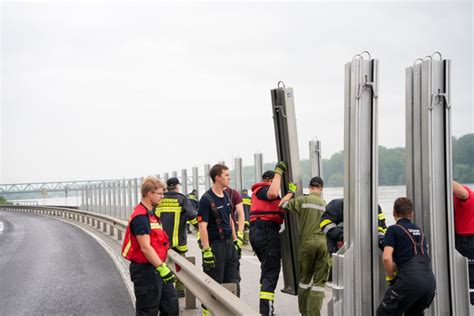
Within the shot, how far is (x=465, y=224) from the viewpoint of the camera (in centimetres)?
582

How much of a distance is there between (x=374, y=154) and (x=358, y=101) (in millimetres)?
508

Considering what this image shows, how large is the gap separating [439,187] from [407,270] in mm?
855

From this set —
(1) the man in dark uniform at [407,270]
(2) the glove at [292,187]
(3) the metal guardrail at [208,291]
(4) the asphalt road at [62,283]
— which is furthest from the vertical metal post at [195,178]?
(1) the man in dark uniform at [407,270]

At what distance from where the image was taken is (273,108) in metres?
6.67

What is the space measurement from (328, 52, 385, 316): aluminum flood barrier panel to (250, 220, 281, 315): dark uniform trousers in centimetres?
164

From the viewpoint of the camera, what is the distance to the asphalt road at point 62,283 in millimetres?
8328

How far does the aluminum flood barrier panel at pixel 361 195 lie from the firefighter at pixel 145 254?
170 cm

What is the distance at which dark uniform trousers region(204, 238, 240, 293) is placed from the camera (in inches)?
274

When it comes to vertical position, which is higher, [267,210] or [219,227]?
[267,210]

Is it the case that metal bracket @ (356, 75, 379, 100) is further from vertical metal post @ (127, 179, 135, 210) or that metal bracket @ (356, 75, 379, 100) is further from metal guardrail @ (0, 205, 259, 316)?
vertical metal post @ (127, 179, 135, 210)

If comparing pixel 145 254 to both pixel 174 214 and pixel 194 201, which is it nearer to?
pixel 174 214

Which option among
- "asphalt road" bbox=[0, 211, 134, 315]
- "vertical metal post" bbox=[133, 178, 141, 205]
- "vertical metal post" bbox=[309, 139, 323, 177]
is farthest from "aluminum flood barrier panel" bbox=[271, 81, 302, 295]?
"vertical metal post" bbox=[133, 178, 141, 205]

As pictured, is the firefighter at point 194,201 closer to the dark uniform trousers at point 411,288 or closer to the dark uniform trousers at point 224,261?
the dark uniform trousers at point 224,261

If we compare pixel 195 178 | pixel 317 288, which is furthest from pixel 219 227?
pixel 195 178
